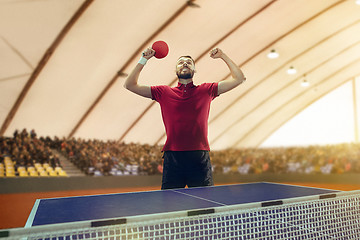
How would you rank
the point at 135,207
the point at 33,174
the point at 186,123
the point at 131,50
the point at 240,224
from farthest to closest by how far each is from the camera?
the point at 131,50
the point at 33,174
the point at 186,123
the point at 135,207
the point at 240,224

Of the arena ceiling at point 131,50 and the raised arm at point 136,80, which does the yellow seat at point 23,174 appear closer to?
the arena ceiling at point 131,50

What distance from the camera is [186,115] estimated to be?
293 centimetres

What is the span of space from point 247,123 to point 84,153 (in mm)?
14634

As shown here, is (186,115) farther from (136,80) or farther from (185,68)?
(136,80)

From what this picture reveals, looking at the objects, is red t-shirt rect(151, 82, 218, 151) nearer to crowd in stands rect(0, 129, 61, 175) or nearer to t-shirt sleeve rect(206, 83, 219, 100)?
t-shirt sleeve rect(206, 83, 219, 100)

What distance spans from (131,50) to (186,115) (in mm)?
10976

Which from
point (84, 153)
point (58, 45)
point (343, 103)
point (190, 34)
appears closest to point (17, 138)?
point (84, 153)

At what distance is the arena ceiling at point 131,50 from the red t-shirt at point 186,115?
29.6 feet

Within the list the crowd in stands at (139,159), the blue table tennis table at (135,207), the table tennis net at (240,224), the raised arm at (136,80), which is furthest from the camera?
the crowd in stands at (139,159)

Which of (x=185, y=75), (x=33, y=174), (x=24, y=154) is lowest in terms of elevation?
(x=185, y=75)

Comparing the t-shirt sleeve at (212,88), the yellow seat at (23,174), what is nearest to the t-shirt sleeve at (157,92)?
the t-shirt sleeve at (212,88)

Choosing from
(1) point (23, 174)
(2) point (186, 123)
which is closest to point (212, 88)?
(2) point (186, 123)

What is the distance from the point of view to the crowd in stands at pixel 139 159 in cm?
1023

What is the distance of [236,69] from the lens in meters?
3.07
